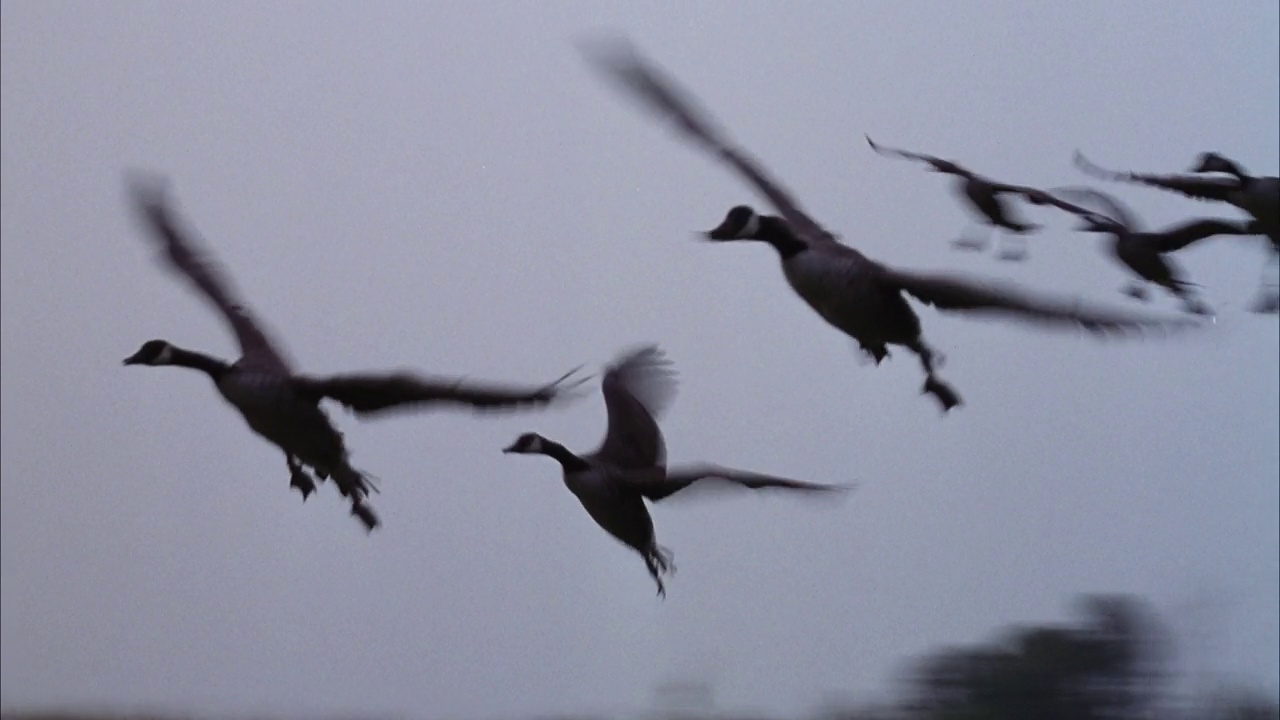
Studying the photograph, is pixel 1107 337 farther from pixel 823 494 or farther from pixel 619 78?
pixel 619 78

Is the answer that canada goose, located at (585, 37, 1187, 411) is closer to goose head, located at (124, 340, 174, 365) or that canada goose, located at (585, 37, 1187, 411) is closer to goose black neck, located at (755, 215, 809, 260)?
goose black neck, located at (755, 215, 809, 260)

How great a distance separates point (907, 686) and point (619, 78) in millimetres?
1392

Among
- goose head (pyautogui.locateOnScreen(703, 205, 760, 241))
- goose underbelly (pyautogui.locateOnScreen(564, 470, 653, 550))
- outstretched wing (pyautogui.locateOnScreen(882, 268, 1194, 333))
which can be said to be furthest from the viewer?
goose underbelly (pyautogui.locateOnScreen(564, 470, 653, 550))

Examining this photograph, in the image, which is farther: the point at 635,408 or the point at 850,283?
the point at 635,408

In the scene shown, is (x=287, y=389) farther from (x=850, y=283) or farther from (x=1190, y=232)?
(x=1190, y=232)

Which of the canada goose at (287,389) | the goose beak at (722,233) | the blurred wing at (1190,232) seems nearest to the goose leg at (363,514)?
the canada goose at (287,389)

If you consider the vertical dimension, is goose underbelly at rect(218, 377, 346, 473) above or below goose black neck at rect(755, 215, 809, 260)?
below

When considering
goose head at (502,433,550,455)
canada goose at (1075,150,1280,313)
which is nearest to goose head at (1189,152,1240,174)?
canada goose at (1075,150,1280,313)

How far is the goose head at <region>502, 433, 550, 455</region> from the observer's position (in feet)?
12.5

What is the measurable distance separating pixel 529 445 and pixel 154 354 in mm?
802

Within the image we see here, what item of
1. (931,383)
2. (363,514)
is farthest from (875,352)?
(363,514)

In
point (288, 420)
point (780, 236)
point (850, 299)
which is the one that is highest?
point (780, 236)

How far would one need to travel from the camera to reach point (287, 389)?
328 centimetres

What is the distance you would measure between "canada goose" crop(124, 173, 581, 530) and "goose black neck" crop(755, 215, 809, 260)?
24.2 inches
